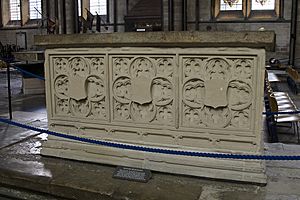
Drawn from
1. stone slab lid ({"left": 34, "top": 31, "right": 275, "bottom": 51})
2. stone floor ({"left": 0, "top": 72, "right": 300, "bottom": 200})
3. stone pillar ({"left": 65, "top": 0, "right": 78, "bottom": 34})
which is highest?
stone pillar ({"left": 65, "top": 0, "right": 78, "bottom": 34})

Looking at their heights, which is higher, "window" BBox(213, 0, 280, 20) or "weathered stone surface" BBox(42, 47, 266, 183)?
"window" BBox(213, 0, 280, 20)

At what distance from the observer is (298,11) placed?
1466cm

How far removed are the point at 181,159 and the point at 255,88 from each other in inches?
27.0

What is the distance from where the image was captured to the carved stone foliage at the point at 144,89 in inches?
98.3

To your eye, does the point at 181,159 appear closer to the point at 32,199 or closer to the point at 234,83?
the point at 234,83

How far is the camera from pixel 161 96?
2.53 m

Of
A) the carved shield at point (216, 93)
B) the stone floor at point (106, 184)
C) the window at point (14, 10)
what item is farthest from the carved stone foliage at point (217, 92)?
the window at point (14, 10)

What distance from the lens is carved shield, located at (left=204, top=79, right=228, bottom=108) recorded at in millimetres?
2350

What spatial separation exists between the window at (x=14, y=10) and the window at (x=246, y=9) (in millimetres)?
11328

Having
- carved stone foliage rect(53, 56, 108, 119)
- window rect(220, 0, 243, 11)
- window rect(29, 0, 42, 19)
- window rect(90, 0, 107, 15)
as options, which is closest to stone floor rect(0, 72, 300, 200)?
carved stone foliage rect(53, 56, 108, 119)

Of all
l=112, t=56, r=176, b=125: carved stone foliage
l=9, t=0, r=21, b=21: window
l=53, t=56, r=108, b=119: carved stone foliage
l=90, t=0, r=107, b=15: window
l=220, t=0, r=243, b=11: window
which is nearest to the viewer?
l=112, t=56, r=176, b=125: carved stone foliage

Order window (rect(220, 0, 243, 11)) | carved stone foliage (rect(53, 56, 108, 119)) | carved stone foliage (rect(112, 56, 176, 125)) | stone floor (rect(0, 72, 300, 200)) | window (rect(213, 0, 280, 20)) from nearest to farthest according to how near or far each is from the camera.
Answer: stone floor (rect(0, 72, 300, 200))
carved stone foliage (rect(112, 56, 176, 125))
carved stone foliage (rect(53, 56, 108, 119))
window (rect(213, 0, 280, 20))
window (rect(220, 0, 243, 11))

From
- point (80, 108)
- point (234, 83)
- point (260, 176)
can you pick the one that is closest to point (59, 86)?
point (80, 108)

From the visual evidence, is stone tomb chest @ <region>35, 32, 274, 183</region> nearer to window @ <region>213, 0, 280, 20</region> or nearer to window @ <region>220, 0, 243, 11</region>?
window @ <region>213, 0, 280, 20</region>
